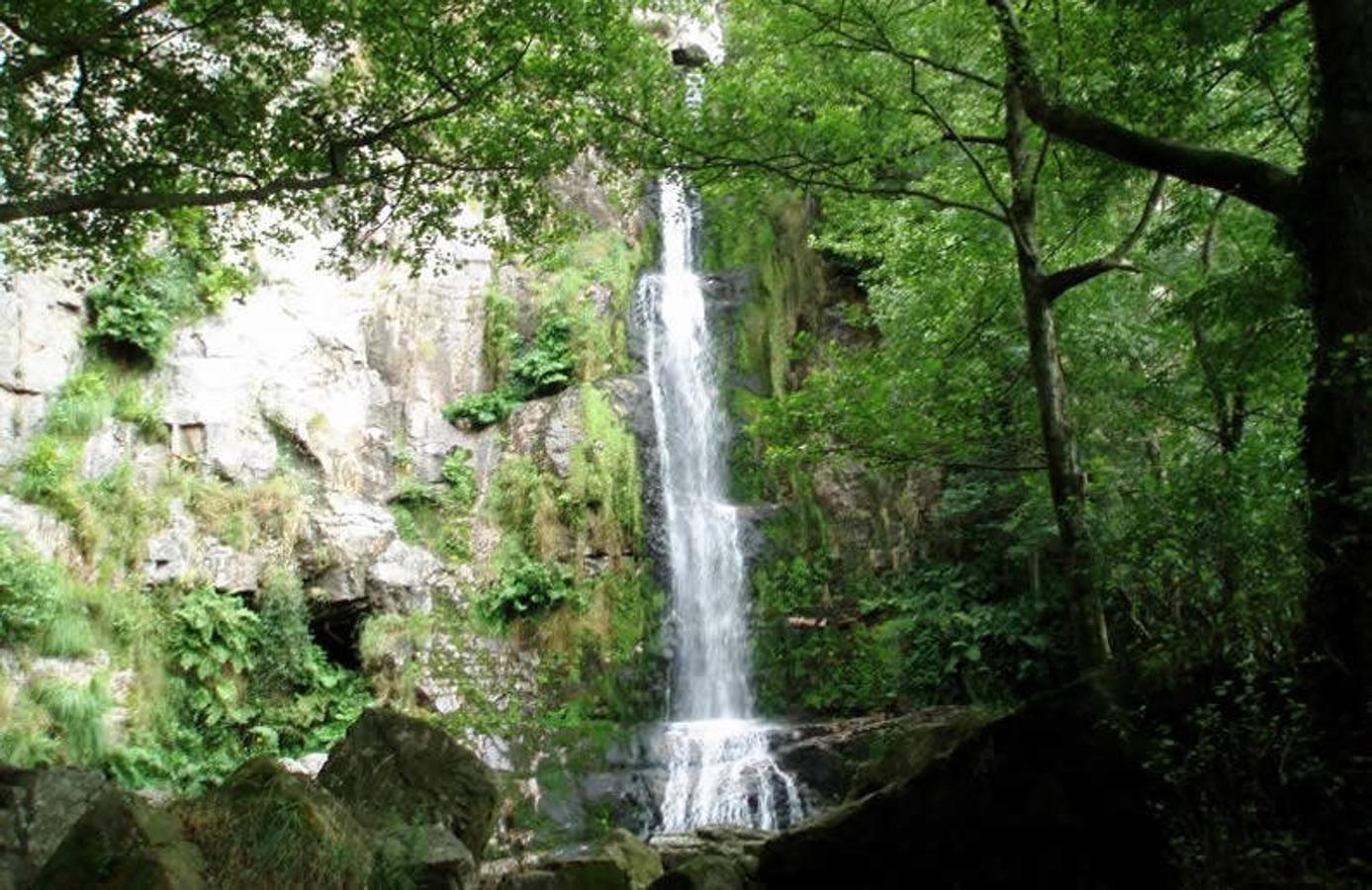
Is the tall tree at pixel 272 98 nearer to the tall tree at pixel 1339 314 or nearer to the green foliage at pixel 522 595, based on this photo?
the tall tree at pixel 1339 314

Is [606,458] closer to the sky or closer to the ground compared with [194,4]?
closer to the ground

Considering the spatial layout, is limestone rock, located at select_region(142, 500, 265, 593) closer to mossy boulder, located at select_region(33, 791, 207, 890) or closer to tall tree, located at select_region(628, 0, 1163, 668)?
mossy boulder, located at select_region(33, 791, 207, 890)

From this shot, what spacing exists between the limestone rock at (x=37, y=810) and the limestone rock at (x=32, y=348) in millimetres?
7944

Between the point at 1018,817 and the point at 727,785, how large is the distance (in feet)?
20.6

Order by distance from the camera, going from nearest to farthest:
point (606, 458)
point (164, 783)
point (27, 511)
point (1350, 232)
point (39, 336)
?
1. point (1350, 232)
2. point (164, 783)
3. point (27, 511)
4. point (39, 336)
5. point (606, 458)

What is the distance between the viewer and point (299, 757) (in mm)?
11805

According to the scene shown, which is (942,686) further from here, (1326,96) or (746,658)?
(1326,96)

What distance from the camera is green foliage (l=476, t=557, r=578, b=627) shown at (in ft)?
→ 46.9

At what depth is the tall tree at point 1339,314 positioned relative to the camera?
3666 mm

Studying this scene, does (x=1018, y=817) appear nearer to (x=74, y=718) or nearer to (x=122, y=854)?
(x=122, y=854)

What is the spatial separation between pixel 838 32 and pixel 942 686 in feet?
27.0

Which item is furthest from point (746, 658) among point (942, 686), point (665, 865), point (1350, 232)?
point (1350, 232)

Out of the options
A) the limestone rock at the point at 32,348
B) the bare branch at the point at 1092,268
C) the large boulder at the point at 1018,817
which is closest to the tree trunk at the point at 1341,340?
the large boulder at the point at 1018,817

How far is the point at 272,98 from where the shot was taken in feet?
26.8
